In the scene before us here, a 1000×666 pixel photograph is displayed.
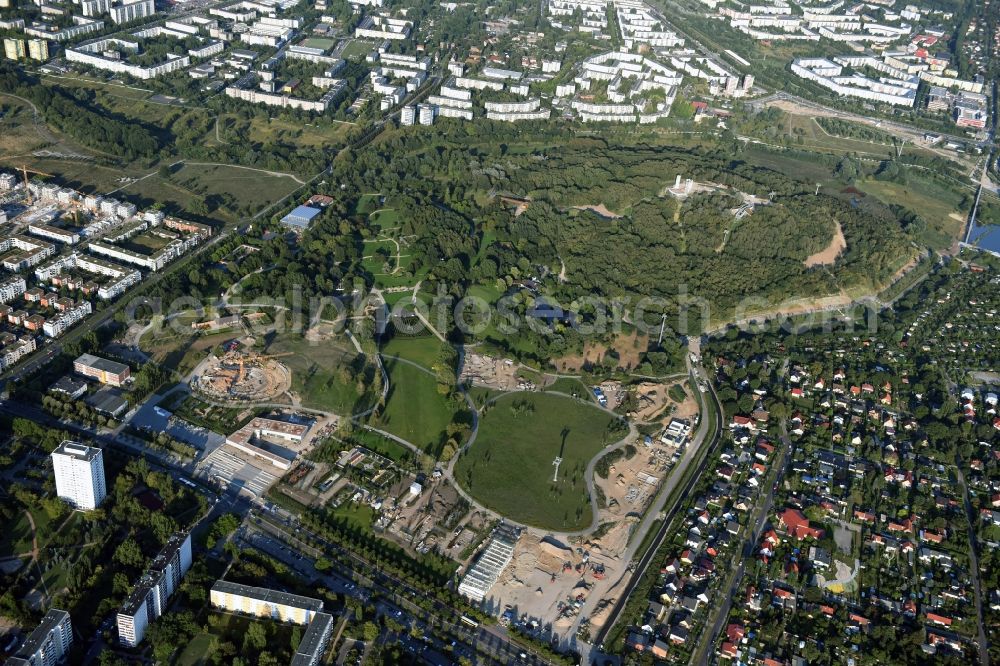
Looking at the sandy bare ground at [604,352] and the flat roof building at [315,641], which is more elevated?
the sandy bare ground at [604,352]

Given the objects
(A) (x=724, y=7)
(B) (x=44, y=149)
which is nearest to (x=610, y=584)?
(B) (x=44, y=149)

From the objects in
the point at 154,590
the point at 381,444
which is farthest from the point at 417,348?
the point at 154,590

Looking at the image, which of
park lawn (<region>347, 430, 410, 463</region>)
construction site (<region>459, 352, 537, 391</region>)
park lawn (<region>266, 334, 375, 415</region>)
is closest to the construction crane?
park lawn (<region>266, 334, 375, 415</region>)

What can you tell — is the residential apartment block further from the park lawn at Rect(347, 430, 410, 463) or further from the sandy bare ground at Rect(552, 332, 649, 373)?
the sandy bare ground at Rect(552, 332, 649, 373)

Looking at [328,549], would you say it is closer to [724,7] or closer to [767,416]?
[767,416]

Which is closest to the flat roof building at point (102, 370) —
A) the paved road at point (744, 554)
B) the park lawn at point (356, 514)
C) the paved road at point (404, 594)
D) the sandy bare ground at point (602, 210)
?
the paved road at point (404, 594)

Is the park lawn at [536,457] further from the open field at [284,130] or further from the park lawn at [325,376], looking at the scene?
the open field at [284,130]
